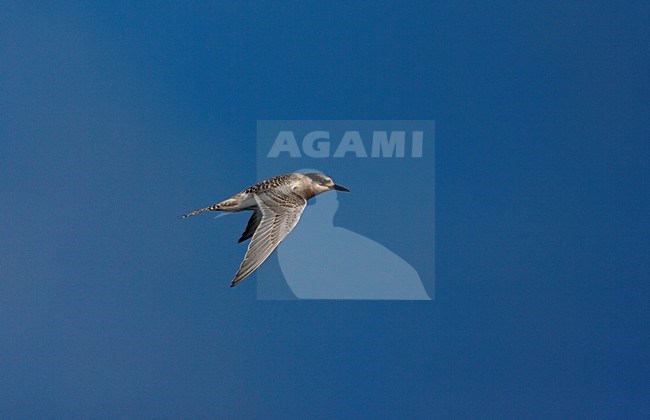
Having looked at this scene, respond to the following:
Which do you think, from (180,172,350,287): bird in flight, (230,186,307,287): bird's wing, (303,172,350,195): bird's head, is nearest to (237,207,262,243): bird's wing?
(180,172,350,287): bird in flight

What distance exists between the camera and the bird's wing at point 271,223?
191 inches

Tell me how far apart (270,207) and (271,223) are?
32 centimetres

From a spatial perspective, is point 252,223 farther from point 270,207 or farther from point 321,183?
point 321,183

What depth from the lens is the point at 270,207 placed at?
221 inches

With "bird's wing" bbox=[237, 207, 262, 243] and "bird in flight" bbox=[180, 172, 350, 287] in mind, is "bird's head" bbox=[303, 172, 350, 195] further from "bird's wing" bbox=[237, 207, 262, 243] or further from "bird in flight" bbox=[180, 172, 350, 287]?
"bird's wing" bbox=[237, 207, 262, 243]

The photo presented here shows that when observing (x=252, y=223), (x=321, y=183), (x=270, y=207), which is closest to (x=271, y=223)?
(x=270, y=207)

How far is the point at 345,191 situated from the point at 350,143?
0.51 metres

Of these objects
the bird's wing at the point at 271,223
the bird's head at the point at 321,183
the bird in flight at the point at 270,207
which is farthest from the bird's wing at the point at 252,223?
the bird's head at the point at 321,183

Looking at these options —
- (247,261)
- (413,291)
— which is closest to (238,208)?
(247,261)

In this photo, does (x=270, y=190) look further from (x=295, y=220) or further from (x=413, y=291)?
(x=413, y=291)

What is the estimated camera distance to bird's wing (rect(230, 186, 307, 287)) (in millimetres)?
4859

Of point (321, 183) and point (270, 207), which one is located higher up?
point (321, 183)

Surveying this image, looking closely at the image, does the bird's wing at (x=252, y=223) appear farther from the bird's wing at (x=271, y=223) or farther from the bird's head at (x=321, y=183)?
the bird's head at (x=321, y=183)

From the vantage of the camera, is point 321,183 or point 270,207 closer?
point 270,207
